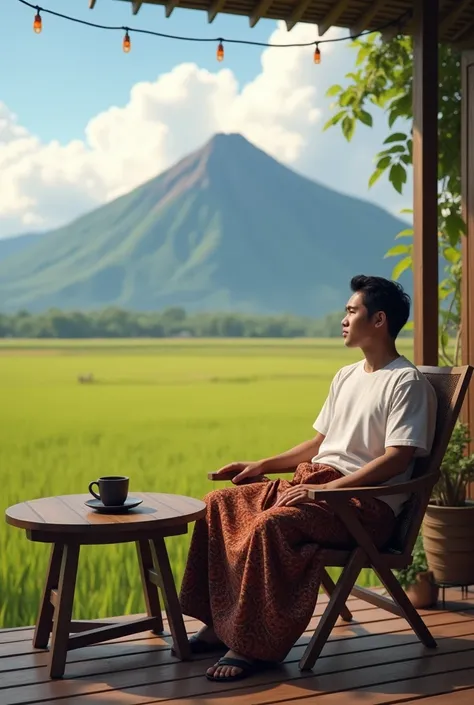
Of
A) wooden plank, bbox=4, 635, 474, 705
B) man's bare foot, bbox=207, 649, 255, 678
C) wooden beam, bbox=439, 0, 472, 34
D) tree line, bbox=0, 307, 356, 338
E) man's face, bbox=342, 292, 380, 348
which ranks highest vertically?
wooden beam, bbox=439, 0, 472, 34

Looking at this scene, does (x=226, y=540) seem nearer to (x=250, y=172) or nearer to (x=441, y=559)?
(x=441, y=559)

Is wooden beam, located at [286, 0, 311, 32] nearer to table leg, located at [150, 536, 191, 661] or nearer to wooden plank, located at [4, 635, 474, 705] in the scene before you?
table leg, located at [150, 536, 191, 661]

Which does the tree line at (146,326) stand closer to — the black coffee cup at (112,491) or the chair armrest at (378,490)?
the black coffee cup at (112,491)

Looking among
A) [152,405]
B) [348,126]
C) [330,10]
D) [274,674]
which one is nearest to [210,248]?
[152,405]

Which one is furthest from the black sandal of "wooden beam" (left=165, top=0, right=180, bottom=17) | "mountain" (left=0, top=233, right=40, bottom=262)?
"mountain" (left=0, top=233, right=40, bottom=262)

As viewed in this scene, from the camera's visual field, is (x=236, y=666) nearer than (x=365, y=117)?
Yes

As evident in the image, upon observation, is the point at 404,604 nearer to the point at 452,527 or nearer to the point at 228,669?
the point at 228,669

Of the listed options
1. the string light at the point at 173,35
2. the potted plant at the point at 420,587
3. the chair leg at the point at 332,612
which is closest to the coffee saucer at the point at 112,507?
the chair leg at the point at 332,612
